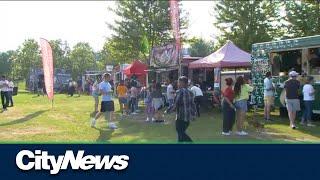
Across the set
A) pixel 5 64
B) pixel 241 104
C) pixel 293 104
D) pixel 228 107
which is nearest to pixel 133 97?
pixel 293 104


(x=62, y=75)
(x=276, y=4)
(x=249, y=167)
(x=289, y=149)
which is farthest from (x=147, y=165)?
(x=62, y=75)

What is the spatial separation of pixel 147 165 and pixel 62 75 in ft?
187

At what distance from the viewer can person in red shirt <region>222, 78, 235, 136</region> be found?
13445 millimetres

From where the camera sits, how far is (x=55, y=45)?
82.6m

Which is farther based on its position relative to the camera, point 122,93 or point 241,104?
point 122,93

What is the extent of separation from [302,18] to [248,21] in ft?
23.8

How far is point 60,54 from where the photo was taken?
8325 centimetres

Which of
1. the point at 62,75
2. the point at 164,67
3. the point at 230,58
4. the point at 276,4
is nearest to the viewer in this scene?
the point at 230,58

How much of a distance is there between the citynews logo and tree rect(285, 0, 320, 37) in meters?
29.8

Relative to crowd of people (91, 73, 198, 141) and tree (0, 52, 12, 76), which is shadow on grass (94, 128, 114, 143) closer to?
crowd of people (91, 73, 198, 141)

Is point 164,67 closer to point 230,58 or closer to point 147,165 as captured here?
point 230,58

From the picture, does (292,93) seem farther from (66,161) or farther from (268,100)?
(66,161)

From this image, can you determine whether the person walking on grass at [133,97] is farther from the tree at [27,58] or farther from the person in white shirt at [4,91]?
the tree at [27,58]

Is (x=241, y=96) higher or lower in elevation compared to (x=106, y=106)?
higher
